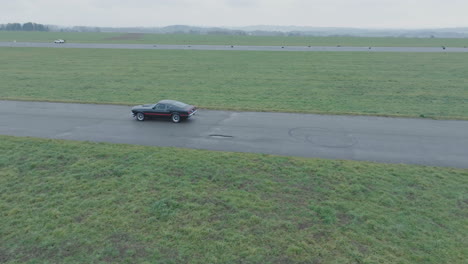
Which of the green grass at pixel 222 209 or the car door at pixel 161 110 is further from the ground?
the car door at pixel 161 110

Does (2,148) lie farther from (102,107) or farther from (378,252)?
(378,252)

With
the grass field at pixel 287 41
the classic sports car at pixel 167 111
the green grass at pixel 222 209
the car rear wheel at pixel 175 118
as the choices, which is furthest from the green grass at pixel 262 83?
the grass field at pixel 287 41

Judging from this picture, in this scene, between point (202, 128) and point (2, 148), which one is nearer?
point (2, 148)

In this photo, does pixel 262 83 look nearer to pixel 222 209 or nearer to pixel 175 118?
pixel 175 118

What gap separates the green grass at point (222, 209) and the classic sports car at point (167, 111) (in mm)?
4623

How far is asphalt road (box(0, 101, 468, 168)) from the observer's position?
14070 mm

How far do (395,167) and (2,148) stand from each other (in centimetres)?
1714

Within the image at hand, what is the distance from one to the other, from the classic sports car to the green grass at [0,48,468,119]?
11.7 feet

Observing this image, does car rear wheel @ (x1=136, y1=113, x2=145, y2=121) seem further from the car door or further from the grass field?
the grass field

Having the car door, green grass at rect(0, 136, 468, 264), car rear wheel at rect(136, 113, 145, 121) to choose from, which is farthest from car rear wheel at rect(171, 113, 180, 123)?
green grass at rect(0, 136, 468, 264)

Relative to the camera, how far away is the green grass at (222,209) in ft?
25.9

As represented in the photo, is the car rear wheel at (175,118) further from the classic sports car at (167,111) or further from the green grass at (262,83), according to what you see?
the green grass at (262,83)

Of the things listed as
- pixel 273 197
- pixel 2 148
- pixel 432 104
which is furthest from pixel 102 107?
pixel 432 104

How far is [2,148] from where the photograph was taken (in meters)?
14.4
